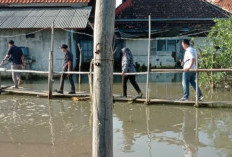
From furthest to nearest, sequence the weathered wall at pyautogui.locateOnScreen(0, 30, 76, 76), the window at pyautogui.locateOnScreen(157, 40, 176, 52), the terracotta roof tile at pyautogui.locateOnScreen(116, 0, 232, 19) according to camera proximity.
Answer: the terracotta roof tile at pyautogui.locateOnScreen(116, 0, 232, 19) → the window at pyautogui.locateOnScreen(157, 40, 176, 52) → the weathered wall at pyautogui.locateOnScreen(0, 30, 76, 76)

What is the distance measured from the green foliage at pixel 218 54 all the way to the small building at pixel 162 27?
654 cm

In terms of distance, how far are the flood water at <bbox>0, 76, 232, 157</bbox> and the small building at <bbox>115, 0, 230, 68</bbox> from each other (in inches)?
392

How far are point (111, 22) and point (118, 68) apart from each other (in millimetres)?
15569

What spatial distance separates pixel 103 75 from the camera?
314 cm

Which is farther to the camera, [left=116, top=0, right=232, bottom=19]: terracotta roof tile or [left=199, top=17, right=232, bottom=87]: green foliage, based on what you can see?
[left=116, top=0, right=232, bottom=19]: terracotta roof tile

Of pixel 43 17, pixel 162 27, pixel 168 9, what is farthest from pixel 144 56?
pixel 43 17

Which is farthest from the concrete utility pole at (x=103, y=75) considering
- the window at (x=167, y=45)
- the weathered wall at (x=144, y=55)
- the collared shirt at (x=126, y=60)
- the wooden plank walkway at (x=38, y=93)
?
the window at (x=167, y=45)

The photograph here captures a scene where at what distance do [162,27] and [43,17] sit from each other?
7.00 metres

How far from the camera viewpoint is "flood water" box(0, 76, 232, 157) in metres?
5.43

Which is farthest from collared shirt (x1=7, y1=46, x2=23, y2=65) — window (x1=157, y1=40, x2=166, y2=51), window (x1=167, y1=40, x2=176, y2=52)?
window (x1=167, y1=40, x2=176, y2=52)

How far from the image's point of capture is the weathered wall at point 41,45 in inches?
606

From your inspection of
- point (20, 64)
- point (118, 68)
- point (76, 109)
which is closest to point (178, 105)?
point (76, 109)

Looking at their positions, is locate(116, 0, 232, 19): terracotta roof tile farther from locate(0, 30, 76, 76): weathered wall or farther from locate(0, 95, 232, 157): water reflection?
locate(0, 95, 232, 157): water reflection

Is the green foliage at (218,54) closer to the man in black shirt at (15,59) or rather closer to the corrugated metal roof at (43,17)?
the corrugated metal roof at (43,17)
